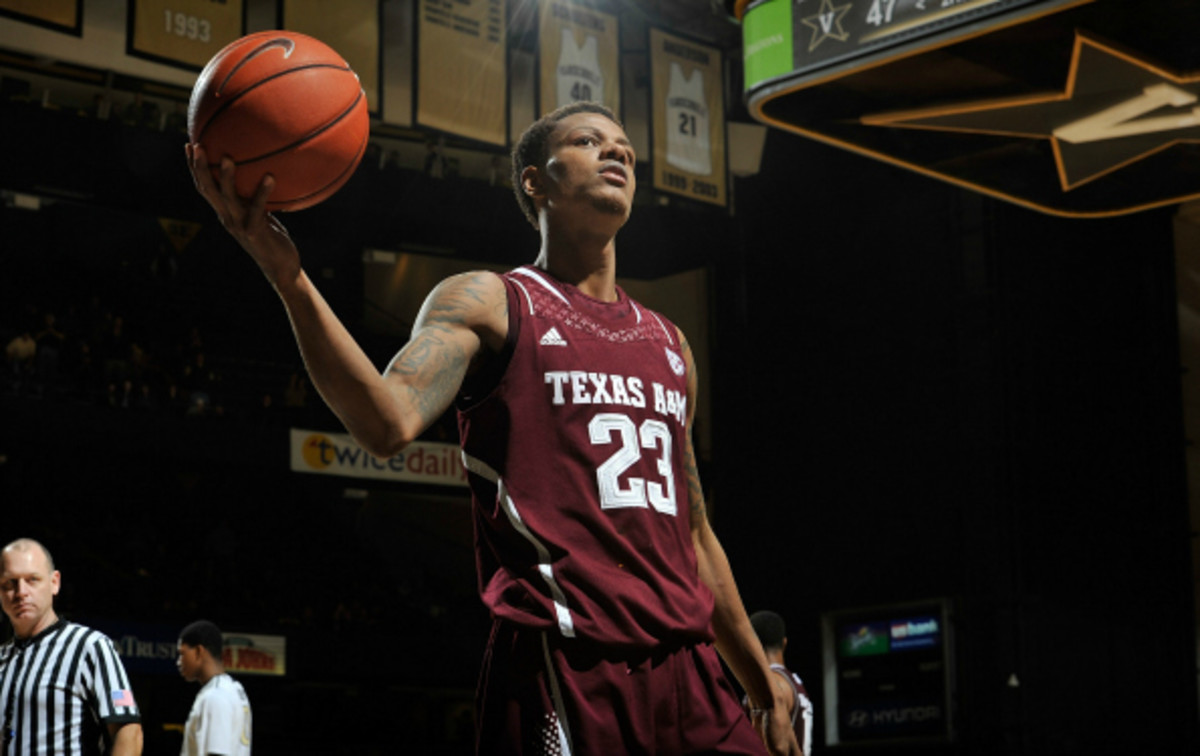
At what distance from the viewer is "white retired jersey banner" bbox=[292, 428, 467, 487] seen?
18172mm

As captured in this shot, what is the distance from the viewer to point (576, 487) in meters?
2.52

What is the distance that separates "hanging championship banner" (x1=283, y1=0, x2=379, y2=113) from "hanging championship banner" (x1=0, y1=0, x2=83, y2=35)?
1.86 meters

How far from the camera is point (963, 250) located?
1714cm

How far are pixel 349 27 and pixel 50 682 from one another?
10026 mm

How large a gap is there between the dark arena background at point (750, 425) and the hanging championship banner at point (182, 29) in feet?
2.36

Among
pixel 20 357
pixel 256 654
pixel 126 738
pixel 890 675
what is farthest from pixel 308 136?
pixel 20 357

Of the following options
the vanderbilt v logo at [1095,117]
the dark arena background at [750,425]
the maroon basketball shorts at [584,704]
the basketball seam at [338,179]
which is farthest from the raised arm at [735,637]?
the dark arena background at [750,425]

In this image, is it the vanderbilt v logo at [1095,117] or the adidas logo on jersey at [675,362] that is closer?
the adidas logo on jersey at [675,362]

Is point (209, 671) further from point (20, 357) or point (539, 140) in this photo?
point (20, 357)

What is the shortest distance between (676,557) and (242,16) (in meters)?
12.2

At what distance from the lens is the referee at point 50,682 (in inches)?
202

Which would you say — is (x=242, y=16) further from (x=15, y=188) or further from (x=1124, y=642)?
(x=1124, y=642)

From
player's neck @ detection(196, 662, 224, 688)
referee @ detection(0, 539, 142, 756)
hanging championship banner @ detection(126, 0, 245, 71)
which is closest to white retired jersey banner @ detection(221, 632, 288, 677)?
hanging championship banner @ detection(126, 0, 245, 71)

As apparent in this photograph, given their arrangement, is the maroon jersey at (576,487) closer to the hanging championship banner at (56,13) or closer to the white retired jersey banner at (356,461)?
the hanging championship banner at (56,13)
